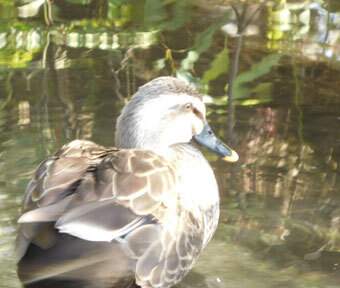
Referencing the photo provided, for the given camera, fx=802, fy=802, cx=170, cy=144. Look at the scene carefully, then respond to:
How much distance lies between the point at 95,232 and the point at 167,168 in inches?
25.5

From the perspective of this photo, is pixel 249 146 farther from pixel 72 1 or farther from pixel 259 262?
pixel 72 1

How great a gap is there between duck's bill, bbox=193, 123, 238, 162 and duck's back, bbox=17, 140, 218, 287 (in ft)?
1.93

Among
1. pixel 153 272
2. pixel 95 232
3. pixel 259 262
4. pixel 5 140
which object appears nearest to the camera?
pixel 95 232

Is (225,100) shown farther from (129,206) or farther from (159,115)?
(129,206)

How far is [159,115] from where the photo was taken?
434cm

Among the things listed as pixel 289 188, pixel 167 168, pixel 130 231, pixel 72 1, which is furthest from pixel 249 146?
pixel 72 1

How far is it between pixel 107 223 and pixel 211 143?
1294 millimetres

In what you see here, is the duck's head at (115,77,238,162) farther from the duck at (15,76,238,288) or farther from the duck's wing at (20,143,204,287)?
the duck's wing at (20,143,204,287)

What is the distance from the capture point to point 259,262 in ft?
13.7

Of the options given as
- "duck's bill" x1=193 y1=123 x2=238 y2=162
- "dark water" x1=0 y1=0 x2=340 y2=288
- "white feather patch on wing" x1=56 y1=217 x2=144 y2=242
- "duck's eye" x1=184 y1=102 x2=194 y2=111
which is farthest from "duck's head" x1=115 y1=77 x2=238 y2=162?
"white feather patch on wing" x1=56 y1=217 x2=144 y2=242

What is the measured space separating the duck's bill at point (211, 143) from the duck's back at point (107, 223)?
1.93ft

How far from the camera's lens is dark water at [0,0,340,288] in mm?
4328

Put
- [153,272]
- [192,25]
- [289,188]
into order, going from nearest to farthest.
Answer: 1. [153,272]
2. [289,188]
3. [192,25]

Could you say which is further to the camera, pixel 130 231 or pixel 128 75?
pixel 128 75
